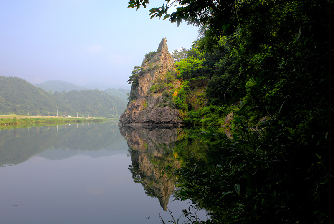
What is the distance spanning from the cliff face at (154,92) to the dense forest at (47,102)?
82432 millimetres

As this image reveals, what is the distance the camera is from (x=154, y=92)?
107ft

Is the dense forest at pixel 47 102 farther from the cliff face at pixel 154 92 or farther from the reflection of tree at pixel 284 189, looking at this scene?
the reflection of tree at pixel 284 189

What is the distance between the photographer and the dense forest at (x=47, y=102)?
92.9m

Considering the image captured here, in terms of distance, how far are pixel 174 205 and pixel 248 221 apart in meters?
1.75

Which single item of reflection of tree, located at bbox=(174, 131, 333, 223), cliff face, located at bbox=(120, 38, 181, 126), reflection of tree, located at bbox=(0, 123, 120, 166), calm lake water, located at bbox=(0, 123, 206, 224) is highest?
cliff face, located at bbox=(120, 38, 181, 126)

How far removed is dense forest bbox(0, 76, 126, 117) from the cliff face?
82432 mm

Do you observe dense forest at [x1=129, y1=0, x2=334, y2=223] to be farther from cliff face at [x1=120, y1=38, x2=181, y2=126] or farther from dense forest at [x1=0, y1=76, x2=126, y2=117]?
dense forest at [x1=0, y1=76, x2=126, y2=117]

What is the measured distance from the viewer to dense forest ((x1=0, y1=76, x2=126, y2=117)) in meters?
92.9

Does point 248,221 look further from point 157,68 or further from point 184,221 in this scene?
point 157,68

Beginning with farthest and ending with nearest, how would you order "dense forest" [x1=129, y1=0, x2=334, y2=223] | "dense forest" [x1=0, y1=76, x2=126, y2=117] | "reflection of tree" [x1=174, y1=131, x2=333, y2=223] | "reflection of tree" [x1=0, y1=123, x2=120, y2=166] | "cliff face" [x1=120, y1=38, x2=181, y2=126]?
"dense forest" [x1=0, y1=76, x2=126, y2=117] → "cliff face" [x1=120, y1=38, x2=181, y2=126] → "reflection of tree" [x1=0, y1=123, x2=120, y2=166] → "dense forest" [x1=129, y1=0, x2=334, y2=223] → "reflection of tree" [x1=174, y1=131, x2=333, y2=223]

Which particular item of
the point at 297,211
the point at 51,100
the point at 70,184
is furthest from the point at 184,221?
the point at 51,100

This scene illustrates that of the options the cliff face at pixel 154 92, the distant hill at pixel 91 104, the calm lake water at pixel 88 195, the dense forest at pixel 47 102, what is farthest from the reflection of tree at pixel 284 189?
the distant hill at pixel 91 104

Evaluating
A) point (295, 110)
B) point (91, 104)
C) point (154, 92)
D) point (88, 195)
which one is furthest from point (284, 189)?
point (91, 104)

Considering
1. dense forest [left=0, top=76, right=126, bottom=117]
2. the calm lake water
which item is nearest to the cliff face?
the calm lake water
